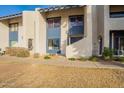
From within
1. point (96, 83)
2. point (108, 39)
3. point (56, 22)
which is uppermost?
point (56, 22)

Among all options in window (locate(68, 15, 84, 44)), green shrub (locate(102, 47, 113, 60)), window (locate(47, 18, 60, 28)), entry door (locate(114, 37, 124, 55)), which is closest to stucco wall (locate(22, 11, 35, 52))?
window (locate(47, 18, 60, 28))

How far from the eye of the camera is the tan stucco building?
26031 mm

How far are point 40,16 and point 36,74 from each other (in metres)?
20.2

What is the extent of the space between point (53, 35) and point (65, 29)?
235 cm

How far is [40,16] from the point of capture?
33438 millimetres

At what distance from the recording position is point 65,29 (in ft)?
105

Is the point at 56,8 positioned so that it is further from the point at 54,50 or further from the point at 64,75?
the point at 64,75

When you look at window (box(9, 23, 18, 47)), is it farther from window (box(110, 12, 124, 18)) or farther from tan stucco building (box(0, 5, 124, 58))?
window (box(110, 12, 124, 18))

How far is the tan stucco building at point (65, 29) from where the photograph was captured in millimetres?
26031

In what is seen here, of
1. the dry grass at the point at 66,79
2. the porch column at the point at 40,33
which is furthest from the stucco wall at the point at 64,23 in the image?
the dry grass at the point at 66,79

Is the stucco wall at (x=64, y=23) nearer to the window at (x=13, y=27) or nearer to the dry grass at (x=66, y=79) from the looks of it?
the window at (x=13, y=27)

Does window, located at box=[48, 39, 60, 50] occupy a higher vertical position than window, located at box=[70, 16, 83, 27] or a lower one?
lower

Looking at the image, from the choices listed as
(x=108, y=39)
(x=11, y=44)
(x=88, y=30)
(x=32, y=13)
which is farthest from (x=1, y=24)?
(x=108, y=39)

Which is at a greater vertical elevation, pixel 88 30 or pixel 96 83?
pixel 88 30
